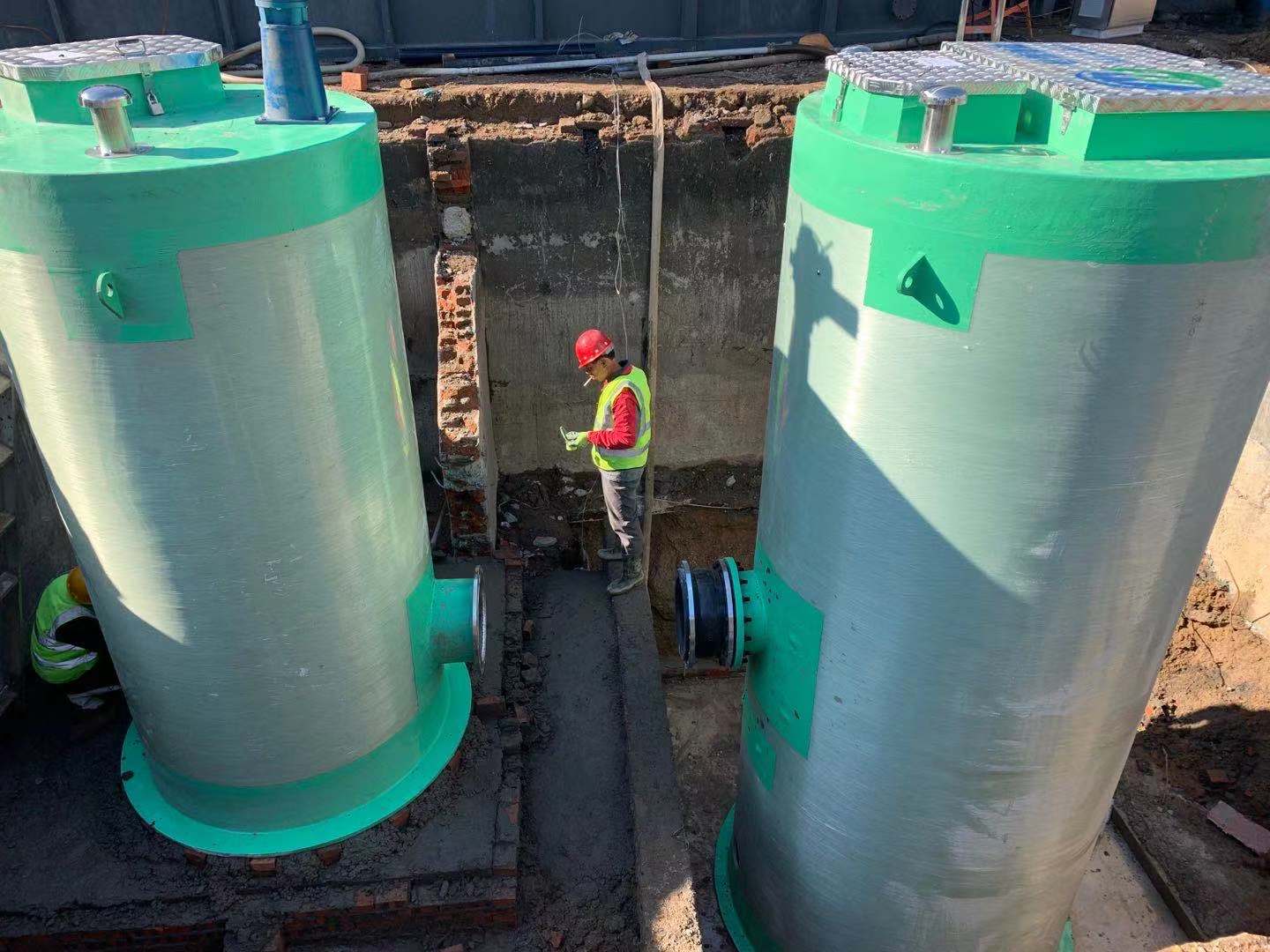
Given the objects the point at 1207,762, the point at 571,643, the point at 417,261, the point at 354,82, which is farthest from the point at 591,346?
the point at 1207,762

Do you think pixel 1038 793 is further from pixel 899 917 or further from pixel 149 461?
pixel 149 461

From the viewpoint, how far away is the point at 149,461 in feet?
10.3

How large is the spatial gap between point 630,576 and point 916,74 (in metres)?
4.13

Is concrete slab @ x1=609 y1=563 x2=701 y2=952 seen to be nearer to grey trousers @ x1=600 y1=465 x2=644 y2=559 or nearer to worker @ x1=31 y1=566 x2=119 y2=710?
Result: grey trousers @ x1=600 y1=465 x2=644 y2=559

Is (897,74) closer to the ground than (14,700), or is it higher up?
higher up

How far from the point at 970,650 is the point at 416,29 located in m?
6.84

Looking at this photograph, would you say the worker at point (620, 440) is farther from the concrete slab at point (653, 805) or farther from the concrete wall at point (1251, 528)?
the concrete wall at point (1251, 528)

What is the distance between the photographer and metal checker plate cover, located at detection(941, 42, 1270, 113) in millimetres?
2393

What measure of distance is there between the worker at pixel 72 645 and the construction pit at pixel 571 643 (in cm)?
22

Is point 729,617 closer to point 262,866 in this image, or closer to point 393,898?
point 393,898

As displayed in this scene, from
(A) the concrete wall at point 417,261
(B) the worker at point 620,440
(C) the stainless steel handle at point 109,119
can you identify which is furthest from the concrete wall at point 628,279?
(C) the stainless steel handle at point 109,119

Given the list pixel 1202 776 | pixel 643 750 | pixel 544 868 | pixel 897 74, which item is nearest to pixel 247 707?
pixel 544 868

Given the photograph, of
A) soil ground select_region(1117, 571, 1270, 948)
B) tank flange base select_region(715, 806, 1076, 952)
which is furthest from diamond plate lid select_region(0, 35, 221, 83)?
soil ground select_region(1117, 571, 1270, 948)

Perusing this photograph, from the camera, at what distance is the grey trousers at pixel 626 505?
6.15 meters
